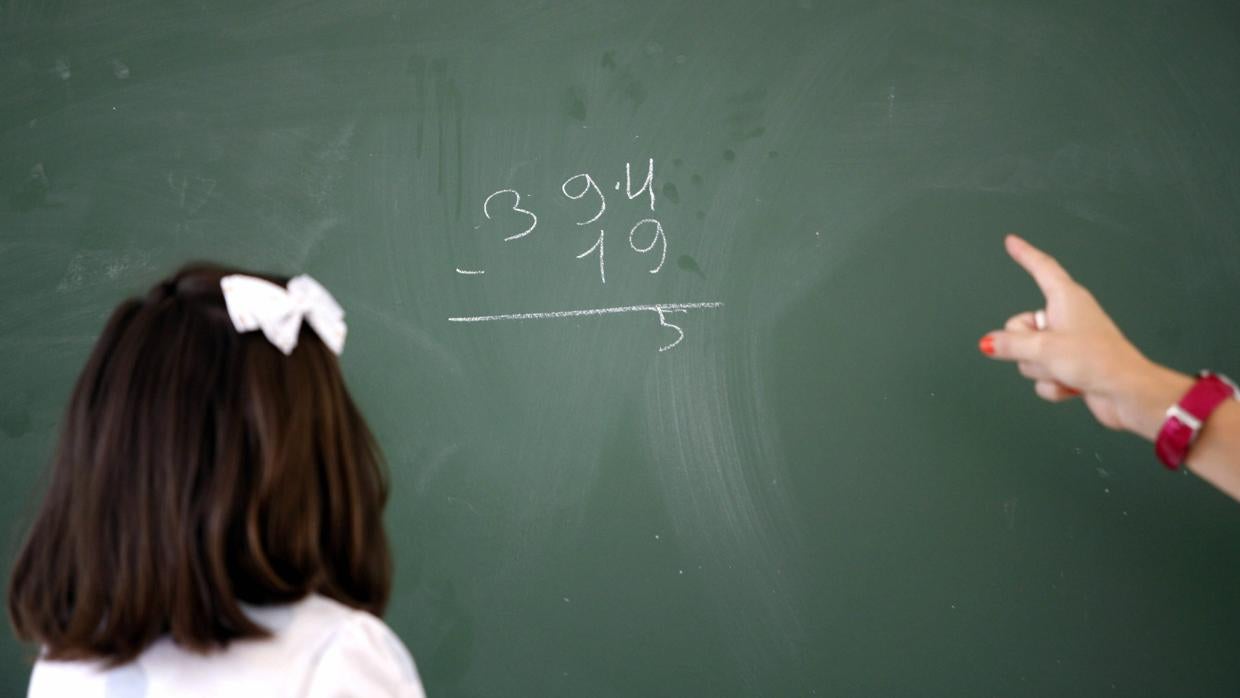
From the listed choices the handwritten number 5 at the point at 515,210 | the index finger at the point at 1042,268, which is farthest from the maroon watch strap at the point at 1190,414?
the handwritten number 5 at the point at 515,210

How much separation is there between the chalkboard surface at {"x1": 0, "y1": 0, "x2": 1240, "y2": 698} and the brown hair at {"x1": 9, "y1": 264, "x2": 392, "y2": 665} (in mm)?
743

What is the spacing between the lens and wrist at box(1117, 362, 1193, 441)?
48.3 inches

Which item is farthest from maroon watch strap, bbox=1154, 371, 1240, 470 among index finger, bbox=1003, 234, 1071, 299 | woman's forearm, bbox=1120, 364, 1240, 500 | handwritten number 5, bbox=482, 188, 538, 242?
handwritten number 5, bbox=482, 188, 538, 242

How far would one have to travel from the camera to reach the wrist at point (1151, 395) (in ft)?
4.02

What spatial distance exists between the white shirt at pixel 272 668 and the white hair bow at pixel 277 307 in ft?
0.93

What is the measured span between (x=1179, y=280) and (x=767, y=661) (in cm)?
99

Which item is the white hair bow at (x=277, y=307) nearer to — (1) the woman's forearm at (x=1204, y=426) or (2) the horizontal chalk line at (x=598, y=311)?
(2) the horizontal chalk line at (x=598, y=311)

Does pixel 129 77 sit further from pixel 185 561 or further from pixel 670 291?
pixel 185 561

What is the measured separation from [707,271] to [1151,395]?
77cm

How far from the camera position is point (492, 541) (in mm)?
→ 1823

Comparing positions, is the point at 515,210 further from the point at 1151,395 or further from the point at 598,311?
the point at 1151,395

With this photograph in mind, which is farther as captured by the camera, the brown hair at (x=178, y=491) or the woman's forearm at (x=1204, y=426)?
the woman's forearm at (x=1204, y=426)

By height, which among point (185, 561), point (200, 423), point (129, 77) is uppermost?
point (129, 77)

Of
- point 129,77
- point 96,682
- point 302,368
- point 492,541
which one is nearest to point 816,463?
point 492,541
